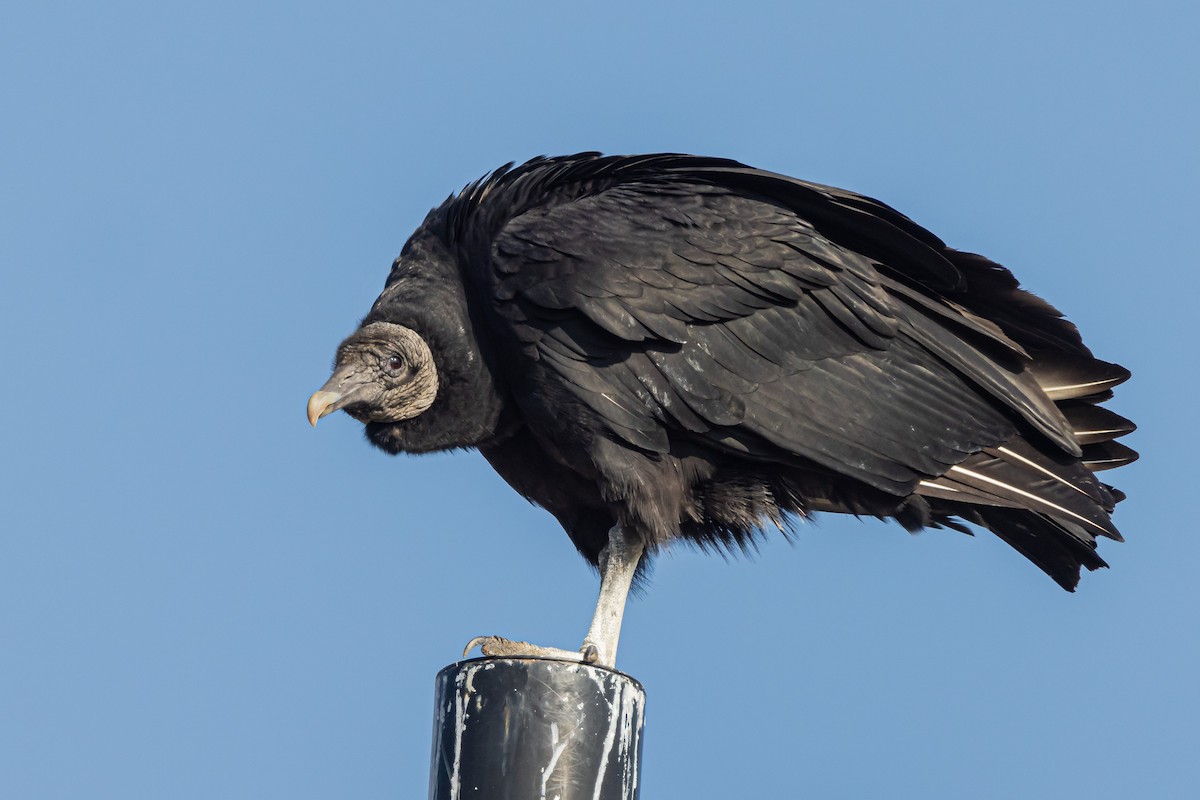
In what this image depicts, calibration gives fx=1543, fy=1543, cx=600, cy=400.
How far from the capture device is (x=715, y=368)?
443 cm

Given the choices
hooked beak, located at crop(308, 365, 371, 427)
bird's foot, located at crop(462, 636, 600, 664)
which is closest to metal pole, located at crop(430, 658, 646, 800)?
bird's foot, located at crop(462, 636, 600, 664)

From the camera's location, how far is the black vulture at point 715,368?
14.3 feet

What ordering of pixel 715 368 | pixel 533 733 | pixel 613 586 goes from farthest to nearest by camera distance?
1. pixel 613 586
2. pixel 715 368
3. pixel 533 733

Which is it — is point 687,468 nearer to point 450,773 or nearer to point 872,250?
point 872,250

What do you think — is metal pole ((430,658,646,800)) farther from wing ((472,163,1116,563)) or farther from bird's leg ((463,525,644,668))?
wing ((472,163,1116,563))

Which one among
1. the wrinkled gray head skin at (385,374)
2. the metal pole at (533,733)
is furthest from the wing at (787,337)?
the metal pole at (533,733)

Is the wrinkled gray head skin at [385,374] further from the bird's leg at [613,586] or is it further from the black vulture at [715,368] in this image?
the bird's leg at [613,586]

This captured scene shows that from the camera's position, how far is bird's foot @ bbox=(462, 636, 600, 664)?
4148 mm

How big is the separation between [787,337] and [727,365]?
0.22 meters

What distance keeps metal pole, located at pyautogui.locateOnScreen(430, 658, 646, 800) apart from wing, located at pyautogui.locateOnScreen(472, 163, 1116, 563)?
0.87 meters

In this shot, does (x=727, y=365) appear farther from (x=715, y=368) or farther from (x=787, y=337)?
(x=787, y=337)

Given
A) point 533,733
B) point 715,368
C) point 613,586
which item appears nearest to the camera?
point 533,733

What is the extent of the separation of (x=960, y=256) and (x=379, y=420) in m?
1.88

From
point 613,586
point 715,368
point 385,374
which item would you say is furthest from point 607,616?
point 385,374
